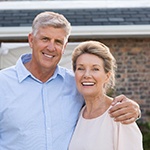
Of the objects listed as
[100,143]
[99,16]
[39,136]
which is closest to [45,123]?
[39,136]

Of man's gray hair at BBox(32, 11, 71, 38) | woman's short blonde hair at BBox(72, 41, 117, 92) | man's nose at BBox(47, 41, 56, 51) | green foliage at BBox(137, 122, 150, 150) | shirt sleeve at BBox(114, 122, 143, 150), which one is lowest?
green foliage at BBox(137, 122, 150, 150)

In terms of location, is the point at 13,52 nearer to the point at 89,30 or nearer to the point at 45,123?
the point at 89,30

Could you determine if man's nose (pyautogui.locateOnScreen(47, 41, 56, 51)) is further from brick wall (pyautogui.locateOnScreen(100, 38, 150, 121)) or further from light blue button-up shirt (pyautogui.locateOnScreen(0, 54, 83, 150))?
brick wall (pyautogui.locateOnScreen(100, 38, 150, 121))

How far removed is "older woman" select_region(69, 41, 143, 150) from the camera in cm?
329

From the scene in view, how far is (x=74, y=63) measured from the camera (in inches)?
142

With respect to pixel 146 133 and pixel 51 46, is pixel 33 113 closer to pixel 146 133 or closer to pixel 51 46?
pixel 51 46

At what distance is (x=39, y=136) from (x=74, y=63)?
0.60 m

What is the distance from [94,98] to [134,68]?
5315 mm

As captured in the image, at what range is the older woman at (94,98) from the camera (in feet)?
10.8

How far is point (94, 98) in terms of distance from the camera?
3508mm

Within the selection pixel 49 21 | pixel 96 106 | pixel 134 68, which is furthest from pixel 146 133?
pixel 49 21

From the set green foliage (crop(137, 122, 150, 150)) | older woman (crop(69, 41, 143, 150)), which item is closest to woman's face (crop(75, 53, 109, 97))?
older woman (crop(69, 41, 143, 150))

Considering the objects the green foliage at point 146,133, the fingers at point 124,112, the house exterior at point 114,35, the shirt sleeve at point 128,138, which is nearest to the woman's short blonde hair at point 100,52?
the fingers at point 124,112

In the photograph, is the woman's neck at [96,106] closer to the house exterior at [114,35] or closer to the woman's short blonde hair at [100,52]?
the woman's short blonde hair at [100,52]
